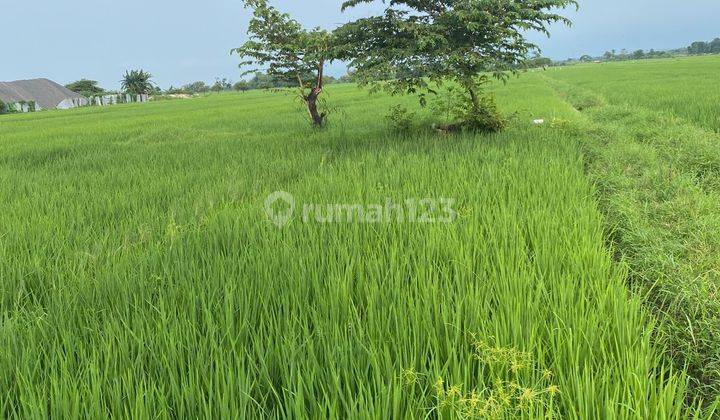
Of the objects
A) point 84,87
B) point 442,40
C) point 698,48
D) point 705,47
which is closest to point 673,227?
point 442,40

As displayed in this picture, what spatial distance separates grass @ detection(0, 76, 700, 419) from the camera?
116 centimetres

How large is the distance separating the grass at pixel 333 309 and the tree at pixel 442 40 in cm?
255

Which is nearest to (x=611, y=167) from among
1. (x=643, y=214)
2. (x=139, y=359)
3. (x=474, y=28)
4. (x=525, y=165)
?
(x=525, y=165)

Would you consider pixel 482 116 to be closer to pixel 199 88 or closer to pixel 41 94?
pixel 41 94

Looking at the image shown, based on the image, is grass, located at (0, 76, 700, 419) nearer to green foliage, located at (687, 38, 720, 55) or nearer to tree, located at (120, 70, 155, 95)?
tree, located at (120, 70, 155, 95)

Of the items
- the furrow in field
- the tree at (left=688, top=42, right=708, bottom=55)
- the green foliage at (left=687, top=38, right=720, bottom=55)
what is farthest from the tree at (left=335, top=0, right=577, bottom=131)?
the tree at (left=688, top=42, right=708, bottom=55)

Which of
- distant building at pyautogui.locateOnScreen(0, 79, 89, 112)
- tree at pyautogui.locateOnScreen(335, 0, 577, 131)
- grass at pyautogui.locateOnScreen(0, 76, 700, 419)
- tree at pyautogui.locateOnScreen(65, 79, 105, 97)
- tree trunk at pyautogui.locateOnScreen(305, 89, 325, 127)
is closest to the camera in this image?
grass at pyautogui.locateOnScreen(0, 76, 700, 419)

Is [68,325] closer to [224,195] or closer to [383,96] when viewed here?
[224,195]

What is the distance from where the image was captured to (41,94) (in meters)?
56.6

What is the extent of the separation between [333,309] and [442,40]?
5053 mm

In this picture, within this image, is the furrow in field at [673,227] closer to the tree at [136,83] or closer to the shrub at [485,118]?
the shrub at [485,118]

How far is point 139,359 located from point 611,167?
4.60m

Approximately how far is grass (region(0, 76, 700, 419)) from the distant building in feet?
191

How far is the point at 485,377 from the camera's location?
131 centimetres
